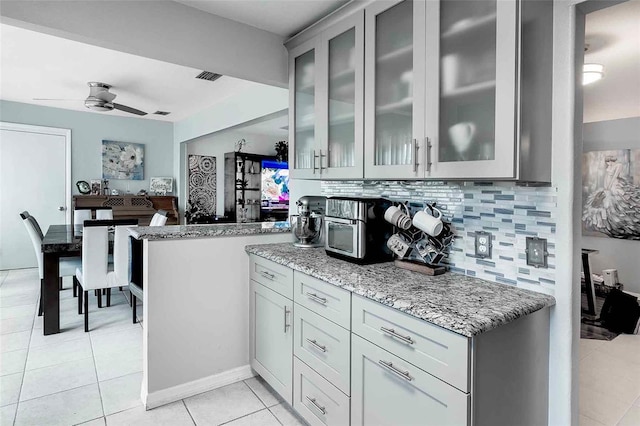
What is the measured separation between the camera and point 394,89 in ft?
5.99

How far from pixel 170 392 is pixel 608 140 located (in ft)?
17.5

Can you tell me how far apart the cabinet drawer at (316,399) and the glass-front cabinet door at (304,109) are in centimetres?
115

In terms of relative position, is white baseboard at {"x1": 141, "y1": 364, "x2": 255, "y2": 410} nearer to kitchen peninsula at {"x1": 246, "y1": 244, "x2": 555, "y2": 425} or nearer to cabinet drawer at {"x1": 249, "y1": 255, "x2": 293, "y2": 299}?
kitchen peninsula at {"x1": 246, "y1": 244, "x2": 555, "y2": 425}

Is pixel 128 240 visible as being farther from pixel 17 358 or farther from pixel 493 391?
pixel 493 391

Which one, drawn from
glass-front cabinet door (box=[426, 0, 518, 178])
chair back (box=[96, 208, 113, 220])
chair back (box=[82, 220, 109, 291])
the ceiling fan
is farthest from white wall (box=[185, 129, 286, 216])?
glass-front cabinet door (box=[426, 0, 518, 178])

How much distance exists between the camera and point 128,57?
3594 millimetres

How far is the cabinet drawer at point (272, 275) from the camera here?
2.08 meters

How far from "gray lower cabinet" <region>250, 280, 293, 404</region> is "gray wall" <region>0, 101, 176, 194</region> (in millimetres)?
5067

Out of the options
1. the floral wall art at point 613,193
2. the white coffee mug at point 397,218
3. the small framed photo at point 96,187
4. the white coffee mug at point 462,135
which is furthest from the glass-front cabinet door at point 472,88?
the small framed photo at point 96,187

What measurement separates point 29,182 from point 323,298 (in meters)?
5.94

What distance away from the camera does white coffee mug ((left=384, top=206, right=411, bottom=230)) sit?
6.41ft

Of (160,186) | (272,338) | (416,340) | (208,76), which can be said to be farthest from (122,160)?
(416,340)

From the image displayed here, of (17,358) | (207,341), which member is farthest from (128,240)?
(207,341)

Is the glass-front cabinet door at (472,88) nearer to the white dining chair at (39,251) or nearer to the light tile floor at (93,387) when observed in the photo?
the light tile floor at (93,387)
